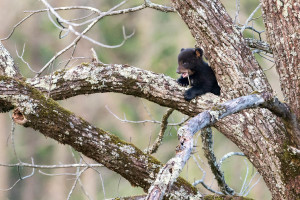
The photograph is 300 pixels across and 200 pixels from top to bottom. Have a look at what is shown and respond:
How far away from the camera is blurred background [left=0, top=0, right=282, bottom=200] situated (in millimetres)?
16562

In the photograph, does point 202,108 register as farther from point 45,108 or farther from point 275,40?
point 45,108

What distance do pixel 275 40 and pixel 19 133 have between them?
17.6 m

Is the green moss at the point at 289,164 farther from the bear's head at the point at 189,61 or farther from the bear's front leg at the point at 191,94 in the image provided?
the bear's head at the point at 189,61

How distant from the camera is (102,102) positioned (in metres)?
18.8

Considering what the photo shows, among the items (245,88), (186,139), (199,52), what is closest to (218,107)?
(186,139)

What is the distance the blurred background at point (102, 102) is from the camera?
54.3ft

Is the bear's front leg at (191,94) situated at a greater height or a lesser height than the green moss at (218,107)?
greater

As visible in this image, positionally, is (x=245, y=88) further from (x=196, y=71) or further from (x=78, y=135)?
(x=196, y=71)

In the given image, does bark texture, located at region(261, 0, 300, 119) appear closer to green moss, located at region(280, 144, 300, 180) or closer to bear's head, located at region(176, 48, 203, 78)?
green moss, located at region(280, 144, 300, 180)

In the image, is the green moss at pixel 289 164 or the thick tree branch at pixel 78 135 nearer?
the thick tree branch at pixel 78 135

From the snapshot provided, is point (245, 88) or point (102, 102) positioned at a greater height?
point (102, 102)

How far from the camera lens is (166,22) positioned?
1973cm

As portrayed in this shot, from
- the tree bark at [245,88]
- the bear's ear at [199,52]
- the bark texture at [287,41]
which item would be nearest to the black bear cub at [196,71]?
the bear's ear at [199,52]

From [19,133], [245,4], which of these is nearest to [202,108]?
[245,4]
